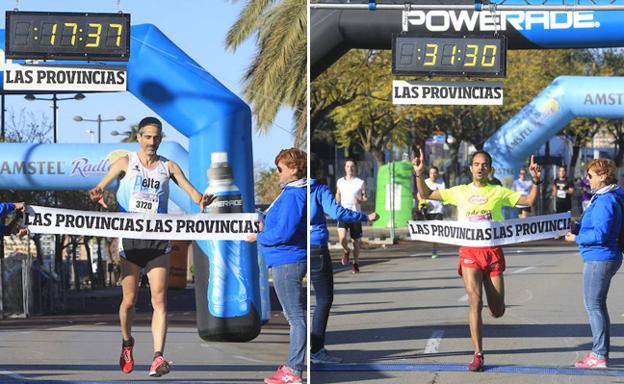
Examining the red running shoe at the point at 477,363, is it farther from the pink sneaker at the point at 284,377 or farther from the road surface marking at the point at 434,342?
the pink sneaker at the point at 284,377

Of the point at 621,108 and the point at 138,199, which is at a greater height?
the point at 621,108

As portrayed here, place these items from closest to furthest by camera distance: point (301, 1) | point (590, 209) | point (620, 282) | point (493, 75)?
1. point (590, 209)
2. point (493, 75)
3. point (301, 1)
4. point (620, 282)

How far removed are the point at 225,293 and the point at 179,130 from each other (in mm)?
1193

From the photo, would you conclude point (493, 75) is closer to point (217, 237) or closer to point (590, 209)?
point (590, 209)

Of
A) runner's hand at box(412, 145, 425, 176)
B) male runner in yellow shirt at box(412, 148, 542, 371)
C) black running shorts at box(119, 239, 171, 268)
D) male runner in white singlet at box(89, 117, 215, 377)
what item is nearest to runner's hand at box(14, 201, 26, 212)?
male runner in white singlet at box(89, 117, 215, 377)

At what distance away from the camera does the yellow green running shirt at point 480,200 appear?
31.1 feet

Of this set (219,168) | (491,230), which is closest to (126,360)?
(219,168)

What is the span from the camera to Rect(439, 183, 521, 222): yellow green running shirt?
9.48 metres

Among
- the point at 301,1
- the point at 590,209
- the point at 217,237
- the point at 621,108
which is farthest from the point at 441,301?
the point at 217,237

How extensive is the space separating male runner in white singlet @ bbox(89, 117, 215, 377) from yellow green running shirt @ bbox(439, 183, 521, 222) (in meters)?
2.02

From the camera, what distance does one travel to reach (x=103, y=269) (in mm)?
8789

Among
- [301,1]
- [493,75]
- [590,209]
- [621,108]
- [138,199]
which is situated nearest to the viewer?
[138,199]

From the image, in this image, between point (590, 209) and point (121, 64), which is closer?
point (121, 64)

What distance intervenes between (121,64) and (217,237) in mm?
1350
